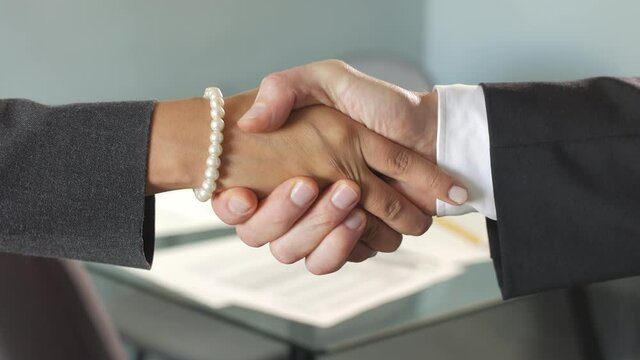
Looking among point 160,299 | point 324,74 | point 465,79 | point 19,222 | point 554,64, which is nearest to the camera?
point 19,222

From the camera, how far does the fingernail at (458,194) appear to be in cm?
92

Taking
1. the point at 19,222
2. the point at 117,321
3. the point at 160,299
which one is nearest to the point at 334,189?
the point at 19,222

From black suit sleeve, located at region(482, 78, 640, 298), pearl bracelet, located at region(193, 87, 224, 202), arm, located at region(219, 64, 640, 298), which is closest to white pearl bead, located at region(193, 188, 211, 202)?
pearl bracelet, located at region(193, 87, 224, 202)

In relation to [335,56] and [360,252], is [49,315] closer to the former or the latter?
[360,252]

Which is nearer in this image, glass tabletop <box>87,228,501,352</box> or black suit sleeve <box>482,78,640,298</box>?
black suit sleeve <box>482,78,640,298</box>

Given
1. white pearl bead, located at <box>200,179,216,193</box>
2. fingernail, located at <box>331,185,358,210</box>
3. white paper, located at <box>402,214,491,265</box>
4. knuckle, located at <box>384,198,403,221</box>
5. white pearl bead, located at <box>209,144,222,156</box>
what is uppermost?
white pearl bead, located at <box>209,144,222,156</box>

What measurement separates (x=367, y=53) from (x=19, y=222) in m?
1.46

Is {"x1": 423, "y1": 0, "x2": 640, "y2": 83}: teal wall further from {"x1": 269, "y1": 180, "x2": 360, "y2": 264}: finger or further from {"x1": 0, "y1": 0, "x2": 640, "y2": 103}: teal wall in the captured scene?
{"x1": 269, "y1": 180, "x2": 360, "y2": 264}: finger

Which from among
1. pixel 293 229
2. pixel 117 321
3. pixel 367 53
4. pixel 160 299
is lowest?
pixel 117 321

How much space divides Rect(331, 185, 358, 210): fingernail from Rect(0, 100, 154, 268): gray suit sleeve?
207 millimetres

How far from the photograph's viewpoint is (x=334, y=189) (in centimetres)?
93

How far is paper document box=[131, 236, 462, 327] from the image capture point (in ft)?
3.99

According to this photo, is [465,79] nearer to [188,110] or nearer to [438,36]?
[438,36]

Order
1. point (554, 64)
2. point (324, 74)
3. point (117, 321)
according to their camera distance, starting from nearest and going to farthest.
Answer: point (324, 74)
point (117, 321)
point (554, 64)
